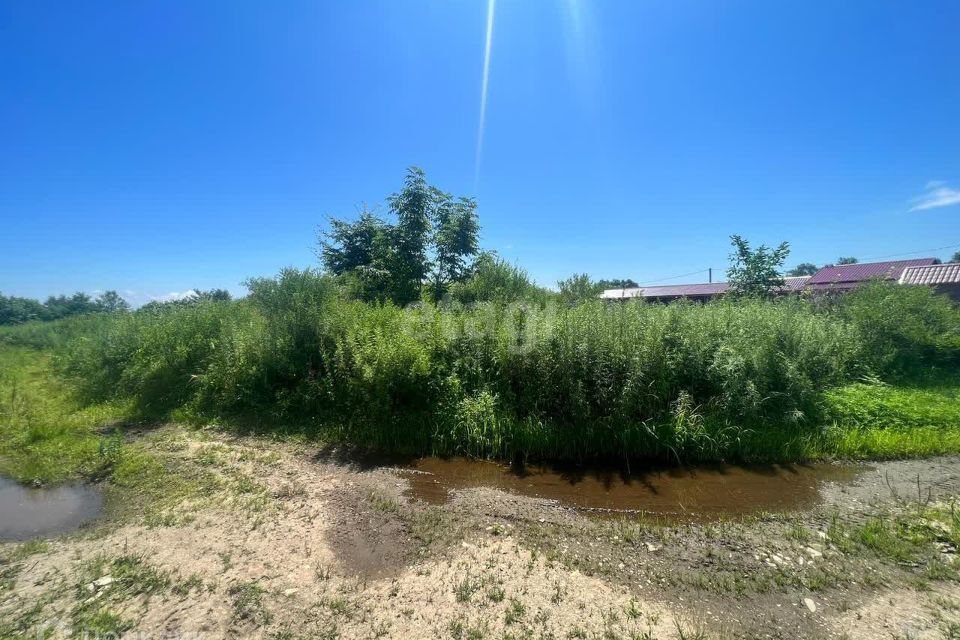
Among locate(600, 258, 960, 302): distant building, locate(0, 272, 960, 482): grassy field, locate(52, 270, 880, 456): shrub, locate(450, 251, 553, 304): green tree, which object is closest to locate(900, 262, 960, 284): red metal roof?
locate(600, 258, 960, 302): distant building

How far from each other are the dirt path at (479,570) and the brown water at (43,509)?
0.90 feet

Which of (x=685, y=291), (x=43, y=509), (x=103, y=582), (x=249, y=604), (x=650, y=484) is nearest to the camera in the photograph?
(x=249, y=604)

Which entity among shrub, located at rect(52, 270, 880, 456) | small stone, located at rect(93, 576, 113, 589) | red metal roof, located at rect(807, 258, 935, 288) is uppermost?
red metal roof, located at rect(807, 258, 935, 288)

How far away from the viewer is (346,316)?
6676mm

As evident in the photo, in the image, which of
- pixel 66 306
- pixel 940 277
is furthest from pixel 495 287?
pixel 66 306

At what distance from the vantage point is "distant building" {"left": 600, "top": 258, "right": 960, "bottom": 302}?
12.6 meters

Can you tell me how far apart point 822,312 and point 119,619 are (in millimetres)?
12640

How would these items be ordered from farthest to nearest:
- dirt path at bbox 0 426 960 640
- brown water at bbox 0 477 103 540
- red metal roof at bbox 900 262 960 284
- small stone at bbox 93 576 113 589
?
red metal roof at bbox 900 262 960 284 < brown water at bbox 0 477 103 540 < small stone at bbox 93 576 113 589 < dirt path at bbox 0 426 960 640

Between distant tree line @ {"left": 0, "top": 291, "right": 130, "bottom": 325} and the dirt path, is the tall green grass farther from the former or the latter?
distant tree line @ {"left": 0, "top": 291, "right": 130, "bottom": 325}

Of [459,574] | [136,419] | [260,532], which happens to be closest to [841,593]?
[459,574]

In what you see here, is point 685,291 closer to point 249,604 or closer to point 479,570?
point 479,570

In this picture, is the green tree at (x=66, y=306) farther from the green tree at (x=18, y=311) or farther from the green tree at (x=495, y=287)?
the green tree at (x=495, y=287)

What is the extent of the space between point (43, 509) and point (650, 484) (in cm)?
698

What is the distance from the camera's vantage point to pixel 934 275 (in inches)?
537
